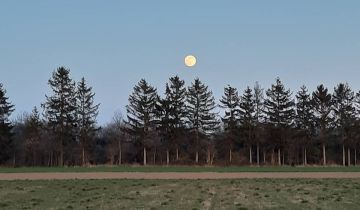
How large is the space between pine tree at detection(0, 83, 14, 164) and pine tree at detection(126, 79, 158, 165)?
21.6 meters

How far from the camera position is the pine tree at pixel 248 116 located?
8556 centimetres

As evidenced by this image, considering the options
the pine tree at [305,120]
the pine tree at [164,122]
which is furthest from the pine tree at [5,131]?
the pine tree at [305,120]

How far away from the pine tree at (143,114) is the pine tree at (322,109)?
30.4m

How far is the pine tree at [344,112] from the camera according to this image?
8550 centimetres

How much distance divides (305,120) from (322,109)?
3.82 metres

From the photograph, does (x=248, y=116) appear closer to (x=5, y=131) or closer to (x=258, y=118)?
(x=258, y=118)

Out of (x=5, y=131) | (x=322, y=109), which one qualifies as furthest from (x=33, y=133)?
(x=322, y=109)

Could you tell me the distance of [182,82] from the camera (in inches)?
3516

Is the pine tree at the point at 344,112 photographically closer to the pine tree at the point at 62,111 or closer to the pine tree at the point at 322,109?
the pine tree at the point at 322,109

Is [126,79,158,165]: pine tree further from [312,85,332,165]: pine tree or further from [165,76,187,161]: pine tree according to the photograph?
[312,85,332,165]: pine tree

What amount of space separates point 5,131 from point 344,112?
62240mm

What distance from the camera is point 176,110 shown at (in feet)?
283

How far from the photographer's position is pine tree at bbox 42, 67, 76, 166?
3216 inches

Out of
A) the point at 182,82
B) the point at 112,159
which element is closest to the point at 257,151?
the point at 182,82
